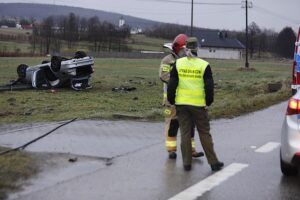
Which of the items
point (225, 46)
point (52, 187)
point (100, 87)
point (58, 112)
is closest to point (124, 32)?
point (225, 46)

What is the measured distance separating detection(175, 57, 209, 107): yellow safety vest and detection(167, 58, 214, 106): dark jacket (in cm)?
5

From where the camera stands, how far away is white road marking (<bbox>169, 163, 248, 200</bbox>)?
662 centimetres

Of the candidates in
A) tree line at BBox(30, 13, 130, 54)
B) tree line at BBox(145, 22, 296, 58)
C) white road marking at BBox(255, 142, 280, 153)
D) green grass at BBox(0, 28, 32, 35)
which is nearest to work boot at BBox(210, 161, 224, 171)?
white road marking at BBox(255, 142, 280, 153)

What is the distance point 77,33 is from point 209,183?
12787cm

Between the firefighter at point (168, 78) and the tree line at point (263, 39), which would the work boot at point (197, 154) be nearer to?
the firefighter at point (168, 78)

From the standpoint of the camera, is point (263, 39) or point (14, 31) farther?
point (263, 39)

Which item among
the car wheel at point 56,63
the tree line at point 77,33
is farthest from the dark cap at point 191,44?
the tree line at point 77,33

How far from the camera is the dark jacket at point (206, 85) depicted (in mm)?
7812

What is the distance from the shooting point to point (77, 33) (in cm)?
13275

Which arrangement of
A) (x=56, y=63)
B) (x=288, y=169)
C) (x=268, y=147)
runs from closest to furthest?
(x=288, y=169) → (x=268, y=147) → (x=56, y=63)

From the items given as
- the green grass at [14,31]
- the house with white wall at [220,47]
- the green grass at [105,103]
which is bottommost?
the green grass at [105,103]

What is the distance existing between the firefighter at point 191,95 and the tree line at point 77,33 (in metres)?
116

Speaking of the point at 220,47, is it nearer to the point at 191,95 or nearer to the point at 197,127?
the point at 197,127

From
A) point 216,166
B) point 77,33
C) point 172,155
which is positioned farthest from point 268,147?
point 77,33
